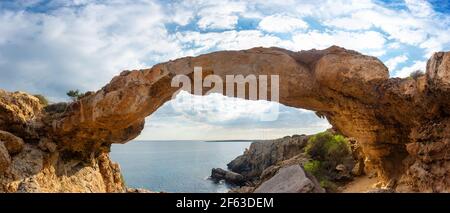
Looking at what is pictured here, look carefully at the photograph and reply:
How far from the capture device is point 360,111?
16359 millimetres

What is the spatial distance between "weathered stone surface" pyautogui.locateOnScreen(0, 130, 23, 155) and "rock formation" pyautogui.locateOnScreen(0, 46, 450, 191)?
1.02ft

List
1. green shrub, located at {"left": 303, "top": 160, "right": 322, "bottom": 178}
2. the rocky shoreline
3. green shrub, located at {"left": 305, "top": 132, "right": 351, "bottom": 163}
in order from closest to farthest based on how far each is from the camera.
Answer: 1. the rocky shoreline
2. green shrub, located at {"left": 303, "top": 160, "right": 322, "bottom": 178}
3. green shrub, located at {"left": 305, "top": 132, "right": 351, "bottom": 163}

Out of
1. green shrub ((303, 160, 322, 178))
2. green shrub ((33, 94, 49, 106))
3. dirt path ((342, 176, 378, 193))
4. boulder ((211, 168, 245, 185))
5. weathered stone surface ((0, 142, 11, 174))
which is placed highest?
green shrub ((33, 94, 49, 106))

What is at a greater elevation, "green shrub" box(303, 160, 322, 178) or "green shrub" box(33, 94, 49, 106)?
"green shrub" box(33, 94, 49, 106)

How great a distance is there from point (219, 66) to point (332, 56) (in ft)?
15.8

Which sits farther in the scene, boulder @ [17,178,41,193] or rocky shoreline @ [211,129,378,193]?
boulder @ [17,178,41,193]

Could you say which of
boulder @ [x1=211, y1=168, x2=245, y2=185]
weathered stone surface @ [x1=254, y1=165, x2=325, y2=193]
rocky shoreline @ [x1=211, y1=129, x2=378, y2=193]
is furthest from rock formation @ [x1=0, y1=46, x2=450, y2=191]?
boulder @ [x1=211, y1=168, x2=245, y2=185]

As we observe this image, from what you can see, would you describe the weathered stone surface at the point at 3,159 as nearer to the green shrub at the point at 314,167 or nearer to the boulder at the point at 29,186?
the boulder at the point at 29,186

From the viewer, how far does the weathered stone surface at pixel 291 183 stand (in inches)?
353

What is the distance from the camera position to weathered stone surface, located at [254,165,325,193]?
898 cm

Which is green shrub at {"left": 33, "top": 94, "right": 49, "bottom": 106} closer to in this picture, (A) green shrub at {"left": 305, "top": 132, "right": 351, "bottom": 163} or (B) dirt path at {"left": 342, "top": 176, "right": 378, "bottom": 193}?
(B) dirt path at {"left": 342, "top": 176, "right": 378, "bottom": 193}

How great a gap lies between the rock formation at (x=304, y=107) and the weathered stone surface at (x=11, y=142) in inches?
12.2

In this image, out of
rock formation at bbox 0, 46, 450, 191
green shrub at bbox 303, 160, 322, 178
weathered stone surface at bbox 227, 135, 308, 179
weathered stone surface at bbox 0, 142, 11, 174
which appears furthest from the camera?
weathered stone surface at bbox 227, 135, 308, 179

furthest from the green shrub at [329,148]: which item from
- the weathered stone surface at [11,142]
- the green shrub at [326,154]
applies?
the weathered stone surface at [11,142]
